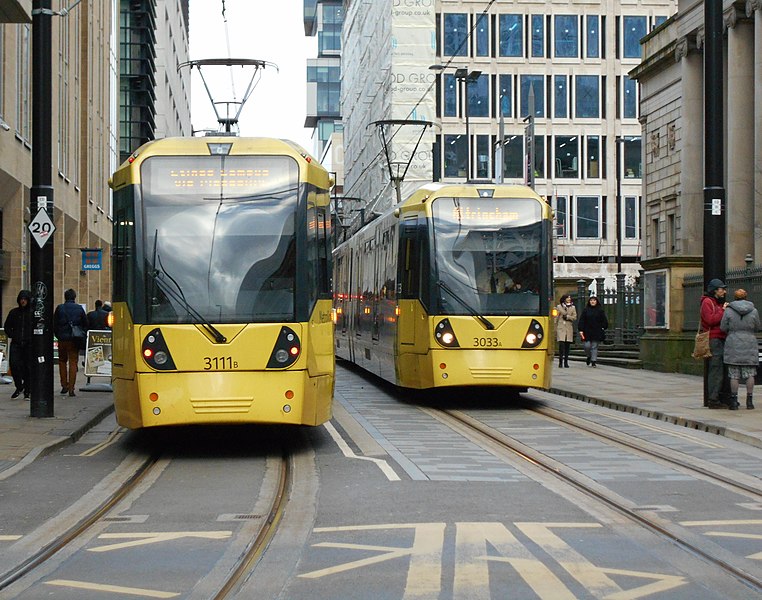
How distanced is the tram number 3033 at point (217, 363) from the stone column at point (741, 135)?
95.9ft

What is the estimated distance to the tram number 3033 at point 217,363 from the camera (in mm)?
12859

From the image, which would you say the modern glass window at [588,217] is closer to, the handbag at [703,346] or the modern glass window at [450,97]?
the modern glass window at [450,97]

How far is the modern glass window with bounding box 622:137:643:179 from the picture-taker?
254ft

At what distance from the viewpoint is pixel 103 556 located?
7.90m

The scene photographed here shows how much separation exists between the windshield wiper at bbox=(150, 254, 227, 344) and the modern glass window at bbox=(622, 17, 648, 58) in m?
68.1

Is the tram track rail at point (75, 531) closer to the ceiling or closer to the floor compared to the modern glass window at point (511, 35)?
closer to the floor

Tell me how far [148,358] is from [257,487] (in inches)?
97.3

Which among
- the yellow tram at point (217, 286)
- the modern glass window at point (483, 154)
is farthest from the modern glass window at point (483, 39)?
the yellow tram at point (217, 286)

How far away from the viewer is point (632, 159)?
77562 mm

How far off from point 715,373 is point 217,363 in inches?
346

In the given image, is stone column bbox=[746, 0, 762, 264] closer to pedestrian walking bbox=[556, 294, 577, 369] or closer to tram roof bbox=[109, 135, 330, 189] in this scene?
pedestrian walking bbox=[556, 294, 577, 369]

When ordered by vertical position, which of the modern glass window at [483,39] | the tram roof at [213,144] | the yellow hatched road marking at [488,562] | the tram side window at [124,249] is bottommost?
the yellow hatched road marking at [488,562]

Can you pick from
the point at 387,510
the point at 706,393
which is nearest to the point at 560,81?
the point at 706,393

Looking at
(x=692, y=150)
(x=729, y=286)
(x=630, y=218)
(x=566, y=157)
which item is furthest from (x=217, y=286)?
(x=630, y=218)
